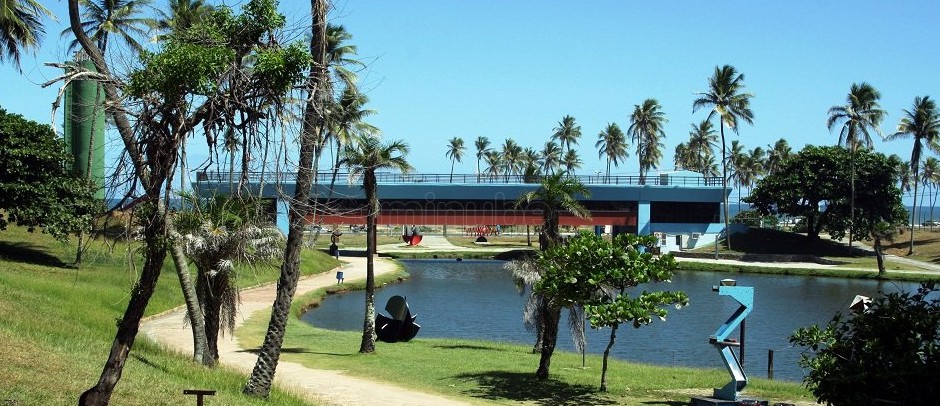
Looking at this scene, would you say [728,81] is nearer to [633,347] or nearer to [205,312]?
[633,347]

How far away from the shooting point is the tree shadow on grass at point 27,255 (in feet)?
143

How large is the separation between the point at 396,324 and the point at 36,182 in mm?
17141

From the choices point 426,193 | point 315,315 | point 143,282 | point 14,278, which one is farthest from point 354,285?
point 143,282

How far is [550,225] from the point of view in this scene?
97.2 ft

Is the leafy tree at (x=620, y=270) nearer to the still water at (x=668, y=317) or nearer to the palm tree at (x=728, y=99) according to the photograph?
the still water at (x=668, y=317)

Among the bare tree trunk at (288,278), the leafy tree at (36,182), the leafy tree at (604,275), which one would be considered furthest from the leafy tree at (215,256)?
the leafy tree at (36,182)

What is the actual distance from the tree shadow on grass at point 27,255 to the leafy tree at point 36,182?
2.16 metres

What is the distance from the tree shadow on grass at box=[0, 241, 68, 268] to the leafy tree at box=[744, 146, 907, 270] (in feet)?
223

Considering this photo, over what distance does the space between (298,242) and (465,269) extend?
65565 millimetres

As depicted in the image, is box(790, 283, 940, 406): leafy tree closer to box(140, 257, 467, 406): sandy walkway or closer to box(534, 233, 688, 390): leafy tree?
box(534, 233, 688, 390): leafy tree

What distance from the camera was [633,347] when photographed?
129ft

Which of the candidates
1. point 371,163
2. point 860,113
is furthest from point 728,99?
point 371,163

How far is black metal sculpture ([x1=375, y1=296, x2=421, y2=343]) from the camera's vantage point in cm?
3969

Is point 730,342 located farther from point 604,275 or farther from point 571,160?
point 571,160
